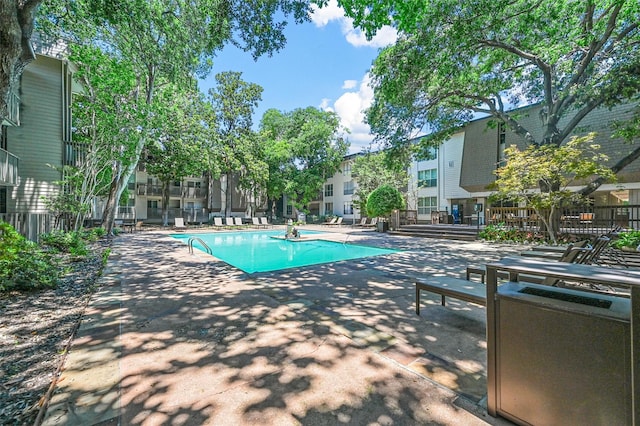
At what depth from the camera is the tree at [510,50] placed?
8305 millimetres

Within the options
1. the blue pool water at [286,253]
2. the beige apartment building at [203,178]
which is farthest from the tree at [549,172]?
the blue pool water at [286,253]

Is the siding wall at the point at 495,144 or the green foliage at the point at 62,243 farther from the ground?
the siding wall at the point at 495,144

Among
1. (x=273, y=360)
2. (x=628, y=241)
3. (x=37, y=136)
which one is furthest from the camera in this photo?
(x=37, y=136)

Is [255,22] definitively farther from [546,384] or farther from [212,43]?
[546,384]

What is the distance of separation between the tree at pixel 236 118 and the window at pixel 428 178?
15.4 metres

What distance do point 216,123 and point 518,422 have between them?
29.6m

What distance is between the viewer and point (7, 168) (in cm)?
945

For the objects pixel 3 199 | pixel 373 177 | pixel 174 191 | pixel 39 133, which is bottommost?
pixel 3 199

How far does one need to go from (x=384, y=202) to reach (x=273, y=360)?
1668cm

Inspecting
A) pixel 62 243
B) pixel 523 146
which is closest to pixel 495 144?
pixel 523 146

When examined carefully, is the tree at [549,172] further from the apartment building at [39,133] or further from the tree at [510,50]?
the apartment building at [39,133]

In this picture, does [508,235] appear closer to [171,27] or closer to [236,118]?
[171,27]

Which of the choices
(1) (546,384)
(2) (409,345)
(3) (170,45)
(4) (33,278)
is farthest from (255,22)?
(1) (546,384)

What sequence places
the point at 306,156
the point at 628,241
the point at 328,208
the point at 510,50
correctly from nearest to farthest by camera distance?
the point at 628,241 < the point at 510,50 < the point at 306,156 < the point at 328,208
